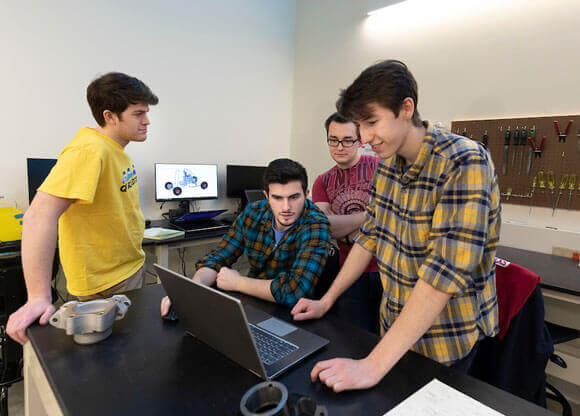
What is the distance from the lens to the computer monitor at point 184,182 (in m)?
2.92

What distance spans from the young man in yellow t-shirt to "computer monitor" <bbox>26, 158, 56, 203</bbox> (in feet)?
4.23

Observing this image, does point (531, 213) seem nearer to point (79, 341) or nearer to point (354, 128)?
point (354, 128)

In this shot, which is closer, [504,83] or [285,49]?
[504,83]

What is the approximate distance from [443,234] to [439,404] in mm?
353

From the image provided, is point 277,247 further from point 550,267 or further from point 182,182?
point 182,182

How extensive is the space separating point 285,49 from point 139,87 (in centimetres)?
292

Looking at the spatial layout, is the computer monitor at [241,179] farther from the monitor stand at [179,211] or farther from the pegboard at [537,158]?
the pegboard at [537,158]

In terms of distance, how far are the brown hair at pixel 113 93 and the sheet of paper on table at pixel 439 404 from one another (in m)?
1.38

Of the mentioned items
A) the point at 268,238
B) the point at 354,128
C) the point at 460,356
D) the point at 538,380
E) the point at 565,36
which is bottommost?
the point at 538,380

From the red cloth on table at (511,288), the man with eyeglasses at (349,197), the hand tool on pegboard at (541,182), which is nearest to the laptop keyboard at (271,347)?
the man with eyeglasses at (349,197)

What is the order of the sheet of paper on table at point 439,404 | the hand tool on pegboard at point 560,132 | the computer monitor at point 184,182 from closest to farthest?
the sheet of paper on table at point 439,404 → the hand tool on pegboard at point 560,132 → the computer monitor at point 184,182

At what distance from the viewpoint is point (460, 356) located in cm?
90

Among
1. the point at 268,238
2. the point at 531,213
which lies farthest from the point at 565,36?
the point at 268,238

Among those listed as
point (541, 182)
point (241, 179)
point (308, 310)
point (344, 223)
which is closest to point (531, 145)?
point (541, 182)
